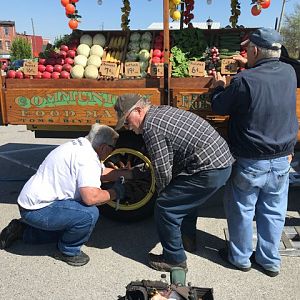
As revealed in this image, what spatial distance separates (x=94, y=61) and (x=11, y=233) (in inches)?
82.1

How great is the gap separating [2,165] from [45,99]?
292 centimetres

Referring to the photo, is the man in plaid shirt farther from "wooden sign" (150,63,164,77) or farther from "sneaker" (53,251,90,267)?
"wooden sign" (150,63,164,77)

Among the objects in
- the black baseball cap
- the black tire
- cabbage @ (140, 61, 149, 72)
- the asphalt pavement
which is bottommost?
the asphalt pavement

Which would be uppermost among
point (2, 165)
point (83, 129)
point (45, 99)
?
point (45, 99)

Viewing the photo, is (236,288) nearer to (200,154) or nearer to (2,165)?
(200,154)

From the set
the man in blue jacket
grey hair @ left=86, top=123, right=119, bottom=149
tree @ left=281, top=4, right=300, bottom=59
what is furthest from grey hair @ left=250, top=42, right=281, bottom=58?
tree @ left=281, top=4, right=300, bottom=59

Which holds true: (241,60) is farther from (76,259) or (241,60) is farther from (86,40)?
(86,40)

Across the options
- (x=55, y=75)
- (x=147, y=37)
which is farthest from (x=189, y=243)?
(x=147, y=37)

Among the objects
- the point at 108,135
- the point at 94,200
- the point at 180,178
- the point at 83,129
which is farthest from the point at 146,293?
the point at 83,129

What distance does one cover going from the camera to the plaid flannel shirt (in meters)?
2.74

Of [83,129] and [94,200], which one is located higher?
[83,129]

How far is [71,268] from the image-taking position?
3.23 meters

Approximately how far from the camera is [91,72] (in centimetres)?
407

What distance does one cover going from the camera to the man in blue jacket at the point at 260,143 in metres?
2.72
